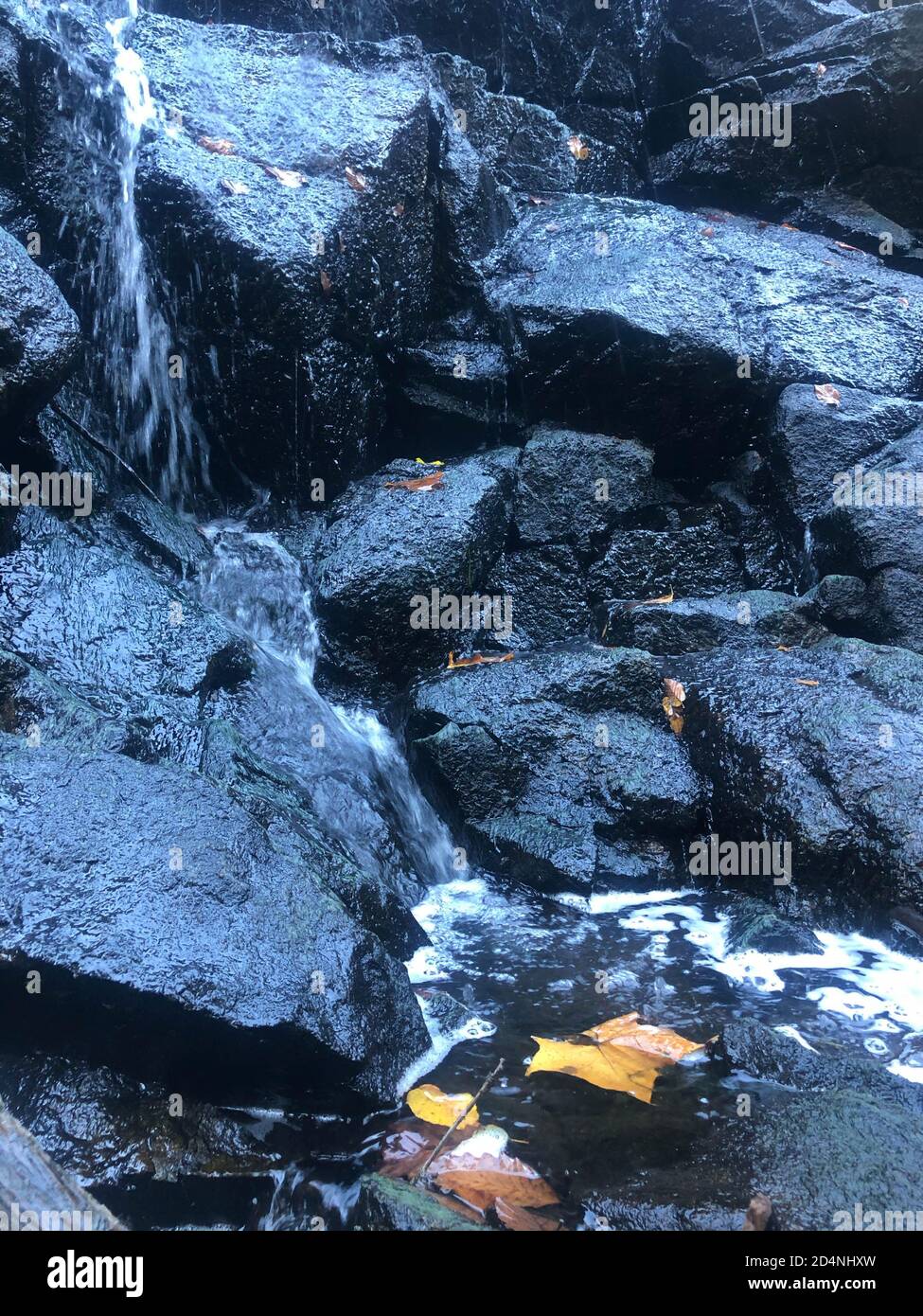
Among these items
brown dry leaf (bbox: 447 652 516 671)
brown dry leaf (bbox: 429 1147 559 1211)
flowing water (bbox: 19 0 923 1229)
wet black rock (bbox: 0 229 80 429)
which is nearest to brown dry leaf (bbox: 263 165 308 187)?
A: flowing water (bbox: 19 0 923 1229)

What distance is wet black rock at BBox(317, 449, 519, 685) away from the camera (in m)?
5.36

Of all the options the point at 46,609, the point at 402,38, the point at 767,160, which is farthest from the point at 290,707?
the point at 767,160

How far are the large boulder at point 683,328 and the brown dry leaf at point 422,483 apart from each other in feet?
3.55

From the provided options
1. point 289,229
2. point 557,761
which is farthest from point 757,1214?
point 289,229

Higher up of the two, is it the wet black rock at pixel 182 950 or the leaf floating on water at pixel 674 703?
the leaf floating on water at pixel 674 703

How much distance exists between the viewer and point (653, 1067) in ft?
9.28

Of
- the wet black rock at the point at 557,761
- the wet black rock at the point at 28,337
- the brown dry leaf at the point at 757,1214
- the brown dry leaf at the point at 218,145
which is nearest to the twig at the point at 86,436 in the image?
the wet black rock at the point at 28,337

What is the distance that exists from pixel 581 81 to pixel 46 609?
295 inches

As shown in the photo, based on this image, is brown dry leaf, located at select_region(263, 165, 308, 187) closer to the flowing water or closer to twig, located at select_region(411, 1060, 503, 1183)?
the flowing water

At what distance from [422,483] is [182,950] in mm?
3845

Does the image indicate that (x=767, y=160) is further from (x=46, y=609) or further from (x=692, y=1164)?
(x=692, y=1164)

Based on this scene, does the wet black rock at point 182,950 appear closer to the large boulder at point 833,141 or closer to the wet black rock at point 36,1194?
the wet black rock at point 36,1194

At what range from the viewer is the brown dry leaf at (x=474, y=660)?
17.0 ft

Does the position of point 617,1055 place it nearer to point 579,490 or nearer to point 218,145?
point 579,490
